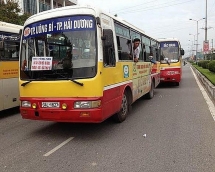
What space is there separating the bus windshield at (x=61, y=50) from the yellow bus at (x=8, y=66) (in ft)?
8.13

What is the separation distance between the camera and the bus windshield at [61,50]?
5.67m

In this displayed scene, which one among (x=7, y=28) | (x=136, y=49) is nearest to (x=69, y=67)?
(x=136, y=49)

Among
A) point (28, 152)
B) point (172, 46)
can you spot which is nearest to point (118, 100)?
point (28, 152)

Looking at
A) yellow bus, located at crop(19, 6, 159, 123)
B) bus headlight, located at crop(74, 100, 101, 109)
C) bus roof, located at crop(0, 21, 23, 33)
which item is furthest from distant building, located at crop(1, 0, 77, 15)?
bus headlight, located at crop(74, 100, 101, 109)

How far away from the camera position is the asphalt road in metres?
4.46

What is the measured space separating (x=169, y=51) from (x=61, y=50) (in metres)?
11.8

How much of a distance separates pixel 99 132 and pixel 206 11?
42343 millimetres

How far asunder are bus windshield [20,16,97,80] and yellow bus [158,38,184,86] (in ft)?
36.5

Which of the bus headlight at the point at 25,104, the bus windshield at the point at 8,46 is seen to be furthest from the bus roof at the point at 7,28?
the bus headlight at the point at 25,104

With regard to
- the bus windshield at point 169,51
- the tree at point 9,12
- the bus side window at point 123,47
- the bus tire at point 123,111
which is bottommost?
the bus tire at point 123,111

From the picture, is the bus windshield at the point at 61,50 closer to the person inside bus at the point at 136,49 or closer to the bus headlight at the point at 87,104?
the bus headlight at the point at 87,104

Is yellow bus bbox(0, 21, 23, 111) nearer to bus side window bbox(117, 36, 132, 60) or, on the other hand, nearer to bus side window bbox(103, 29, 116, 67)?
bus side window bbox(117, 36, 132, 60)

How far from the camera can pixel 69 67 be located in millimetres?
5691

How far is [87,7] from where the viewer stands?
5793mm
